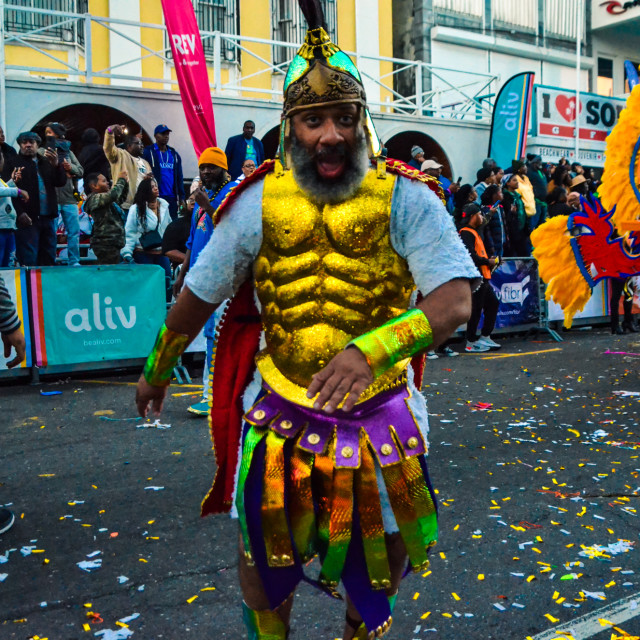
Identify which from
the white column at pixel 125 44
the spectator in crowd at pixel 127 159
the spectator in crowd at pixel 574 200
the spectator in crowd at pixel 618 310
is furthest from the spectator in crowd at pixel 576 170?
the white column at pixel 125 44

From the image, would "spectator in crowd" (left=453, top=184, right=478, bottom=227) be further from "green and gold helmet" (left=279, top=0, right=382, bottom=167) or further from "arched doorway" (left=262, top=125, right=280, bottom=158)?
"green and gold helmet" (left=279, top=0, right=382, bottom=167)

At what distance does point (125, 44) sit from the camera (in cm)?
1652

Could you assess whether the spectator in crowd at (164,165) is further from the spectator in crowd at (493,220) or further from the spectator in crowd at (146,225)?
the spectator in crowd at (493,220)

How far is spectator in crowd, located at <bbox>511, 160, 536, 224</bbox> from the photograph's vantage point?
42.8 ft

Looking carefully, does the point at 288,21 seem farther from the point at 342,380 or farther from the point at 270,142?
the point at 342,380

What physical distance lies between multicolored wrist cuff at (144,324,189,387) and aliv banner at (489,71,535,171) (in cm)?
1462

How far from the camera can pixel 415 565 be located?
2.11 metres

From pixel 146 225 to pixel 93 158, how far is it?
2.27m

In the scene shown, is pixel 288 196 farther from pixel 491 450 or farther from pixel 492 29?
pixel 492 29

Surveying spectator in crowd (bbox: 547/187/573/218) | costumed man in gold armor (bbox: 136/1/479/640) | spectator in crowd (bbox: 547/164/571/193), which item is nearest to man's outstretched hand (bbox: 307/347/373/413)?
costumed man in gold armor (bbox: 136/1/479/640)

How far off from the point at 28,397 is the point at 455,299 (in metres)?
6.32

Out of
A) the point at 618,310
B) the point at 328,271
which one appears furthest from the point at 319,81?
the point at 618,310

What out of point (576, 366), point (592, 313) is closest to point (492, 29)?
point (592, 313)

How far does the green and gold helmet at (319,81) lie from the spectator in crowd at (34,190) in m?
7.64
